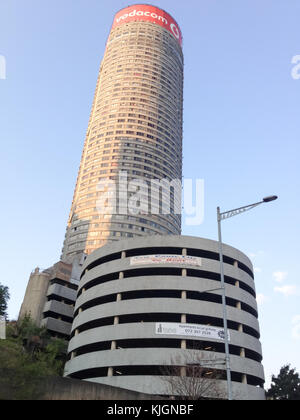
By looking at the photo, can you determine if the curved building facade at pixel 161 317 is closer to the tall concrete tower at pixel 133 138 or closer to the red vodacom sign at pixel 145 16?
the tall concrete tower at pixel 133 138

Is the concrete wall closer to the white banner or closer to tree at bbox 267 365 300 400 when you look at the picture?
the white banner

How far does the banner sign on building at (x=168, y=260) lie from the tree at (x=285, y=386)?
28.6 m

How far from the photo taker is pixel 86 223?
11681 cm

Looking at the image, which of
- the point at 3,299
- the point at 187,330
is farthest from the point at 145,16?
the point at 187,330

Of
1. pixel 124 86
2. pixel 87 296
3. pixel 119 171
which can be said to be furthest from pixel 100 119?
pixel 87 296

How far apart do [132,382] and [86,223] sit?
73053 mm

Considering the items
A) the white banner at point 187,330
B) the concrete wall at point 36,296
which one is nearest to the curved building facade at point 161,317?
the white banner at point 187,330

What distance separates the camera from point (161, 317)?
54719 mm

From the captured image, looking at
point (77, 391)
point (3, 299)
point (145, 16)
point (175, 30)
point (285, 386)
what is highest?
point (175, 30)

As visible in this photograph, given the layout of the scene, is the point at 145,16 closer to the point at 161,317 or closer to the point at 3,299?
the point at 3,299

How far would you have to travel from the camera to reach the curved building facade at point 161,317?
162 ft

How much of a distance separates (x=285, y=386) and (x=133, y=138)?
91.3m

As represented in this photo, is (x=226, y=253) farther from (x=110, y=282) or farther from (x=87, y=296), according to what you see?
(x=87, y=296)

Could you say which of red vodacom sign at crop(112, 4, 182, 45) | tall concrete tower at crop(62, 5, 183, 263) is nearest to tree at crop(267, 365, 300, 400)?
tall concrete tower at crop(62, 5, 183, 263)
